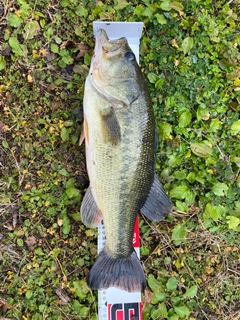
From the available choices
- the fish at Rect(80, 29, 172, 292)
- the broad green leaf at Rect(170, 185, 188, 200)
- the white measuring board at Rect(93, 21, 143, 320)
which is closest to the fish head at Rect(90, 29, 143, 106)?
the fish at Rect(80, 29, 172, 292)

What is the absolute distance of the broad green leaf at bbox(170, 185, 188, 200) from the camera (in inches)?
118

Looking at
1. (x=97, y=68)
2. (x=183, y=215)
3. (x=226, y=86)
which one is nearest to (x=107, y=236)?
(x=183, y=215)

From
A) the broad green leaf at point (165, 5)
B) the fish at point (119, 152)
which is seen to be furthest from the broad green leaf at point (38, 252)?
the broad green leaf at point (165, 5)

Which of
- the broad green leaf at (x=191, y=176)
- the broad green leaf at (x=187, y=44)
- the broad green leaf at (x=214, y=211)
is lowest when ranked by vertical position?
the broad green leaf at (x=214, y=211)

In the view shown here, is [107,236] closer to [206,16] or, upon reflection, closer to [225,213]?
[225,213]

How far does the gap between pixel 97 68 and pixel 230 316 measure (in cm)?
244

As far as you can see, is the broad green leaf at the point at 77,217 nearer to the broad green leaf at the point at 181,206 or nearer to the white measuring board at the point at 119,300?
the white measuring board at the point at 119,300

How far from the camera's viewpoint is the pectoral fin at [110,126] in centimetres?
243

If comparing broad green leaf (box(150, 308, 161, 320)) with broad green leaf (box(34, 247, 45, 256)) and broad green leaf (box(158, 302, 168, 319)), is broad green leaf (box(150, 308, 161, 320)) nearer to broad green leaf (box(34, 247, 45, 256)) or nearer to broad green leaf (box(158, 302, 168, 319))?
broad green leaf (box(158, 302, 168, 319))

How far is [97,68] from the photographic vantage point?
249cm

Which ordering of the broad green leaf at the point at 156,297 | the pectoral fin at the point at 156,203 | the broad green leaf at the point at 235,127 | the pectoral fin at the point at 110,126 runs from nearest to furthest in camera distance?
the pectoral fin at the point at 110,126 < the pectoral fin at the point at 156,203 < the broad green leaf at the point at 156,297 < the broad green leaf at the point at 235,127

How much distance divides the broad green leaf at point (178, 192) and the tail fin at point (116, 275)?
65 centimetres

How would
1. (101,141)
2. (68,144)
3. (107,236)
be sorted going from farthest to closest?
1. (68,144)
2. (107,236)
3. (101,141)

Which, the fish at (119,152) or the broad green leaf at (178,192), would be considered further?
the broad green leaf at (178,192)
